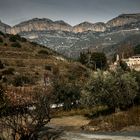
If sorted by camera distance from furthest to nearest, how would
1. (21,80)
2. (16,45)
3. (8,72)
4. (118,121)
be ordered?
(16,45), (8,72), (21,80), (118,121)

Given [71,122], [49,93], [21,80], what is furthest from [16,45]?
[71,122]

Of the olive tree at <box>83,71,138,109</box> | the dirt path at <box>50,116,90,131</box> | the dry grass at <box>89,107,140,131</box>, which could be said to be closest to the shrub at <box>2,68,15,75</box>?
the dirt path at <box>50,116,90,131</box>

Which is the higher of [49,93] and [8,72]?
[8,72]

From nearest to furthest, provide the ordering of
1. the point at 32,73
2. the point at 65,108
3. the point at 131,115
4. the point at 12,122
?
1. the point at 12,122
2. the point at 131,115
3. the point at 65,108
4. the point at 32,73

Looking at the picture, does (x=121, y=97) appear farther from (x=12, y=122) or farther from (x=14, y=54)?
(x=14, y=54)

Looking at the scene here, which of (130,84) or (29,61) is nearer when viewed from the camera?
(130,84)

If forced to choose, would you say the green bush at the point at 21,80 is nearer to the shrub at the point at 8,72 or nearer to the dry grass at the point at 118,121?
the shrub at the point at 8,72

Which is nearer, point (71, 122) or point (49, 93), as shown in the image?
point (49, 93)

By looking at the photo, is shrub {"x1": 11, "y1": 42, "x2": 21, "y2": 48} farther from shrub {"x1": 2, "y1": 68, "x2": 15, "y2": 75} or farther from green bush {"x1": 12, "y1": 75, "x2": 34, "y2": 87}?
green bush {"x1": 12, "y1": 75, "x2": 34, "y2": 87}

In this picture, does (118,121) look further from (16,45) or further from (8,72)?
(16,45)

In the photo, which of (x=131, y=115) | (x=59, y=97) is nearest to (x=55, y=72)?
(x=59, y=97)

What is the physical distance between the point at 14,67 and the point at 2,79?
20.2 metres

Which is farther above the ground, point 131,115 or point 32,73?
point 32,73

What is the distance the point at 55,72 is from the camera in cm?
15738
